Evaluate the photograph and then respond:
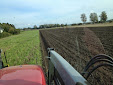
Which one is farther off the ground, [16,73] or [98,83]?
[16,73]

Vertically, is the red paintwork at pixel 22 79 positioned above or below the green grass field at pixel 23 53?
above

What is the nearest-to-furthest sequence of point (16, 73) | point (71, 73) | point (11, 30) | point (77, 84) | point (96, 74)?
point (77, 84), point (71, 73), point (16, 73), point (96, 74), point (11, 30)

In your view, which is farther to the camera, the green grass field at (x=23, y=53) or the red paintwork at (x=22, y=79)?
the green grass field at (x=23, y=53)

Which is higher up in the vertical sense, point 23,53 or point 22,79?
point 22,79

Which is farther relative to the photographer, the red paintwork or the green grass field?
the green grass field

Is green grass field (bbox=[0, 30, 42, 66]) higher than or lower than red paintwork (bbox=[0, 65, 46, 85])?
lower

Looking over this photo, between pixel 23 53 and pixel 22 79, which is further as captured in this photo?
pixel 23 53

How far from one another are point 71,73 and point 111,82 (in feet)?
12.1

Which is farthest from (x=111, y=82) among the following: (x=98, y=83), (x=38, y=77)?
(x=38, y=77)

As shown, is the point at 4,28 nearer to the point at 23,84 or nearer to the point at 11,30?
the point at 11,30

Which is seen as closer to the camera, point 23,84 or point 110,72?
point 23,84

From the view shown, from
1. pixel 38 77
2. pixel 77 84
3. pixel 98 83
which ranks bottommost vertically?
pixel 98 83

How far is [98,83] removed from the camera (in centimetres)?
426

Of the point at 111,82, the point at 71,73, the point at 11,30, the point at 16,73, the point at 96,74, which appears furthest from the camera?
the point at 11,30
